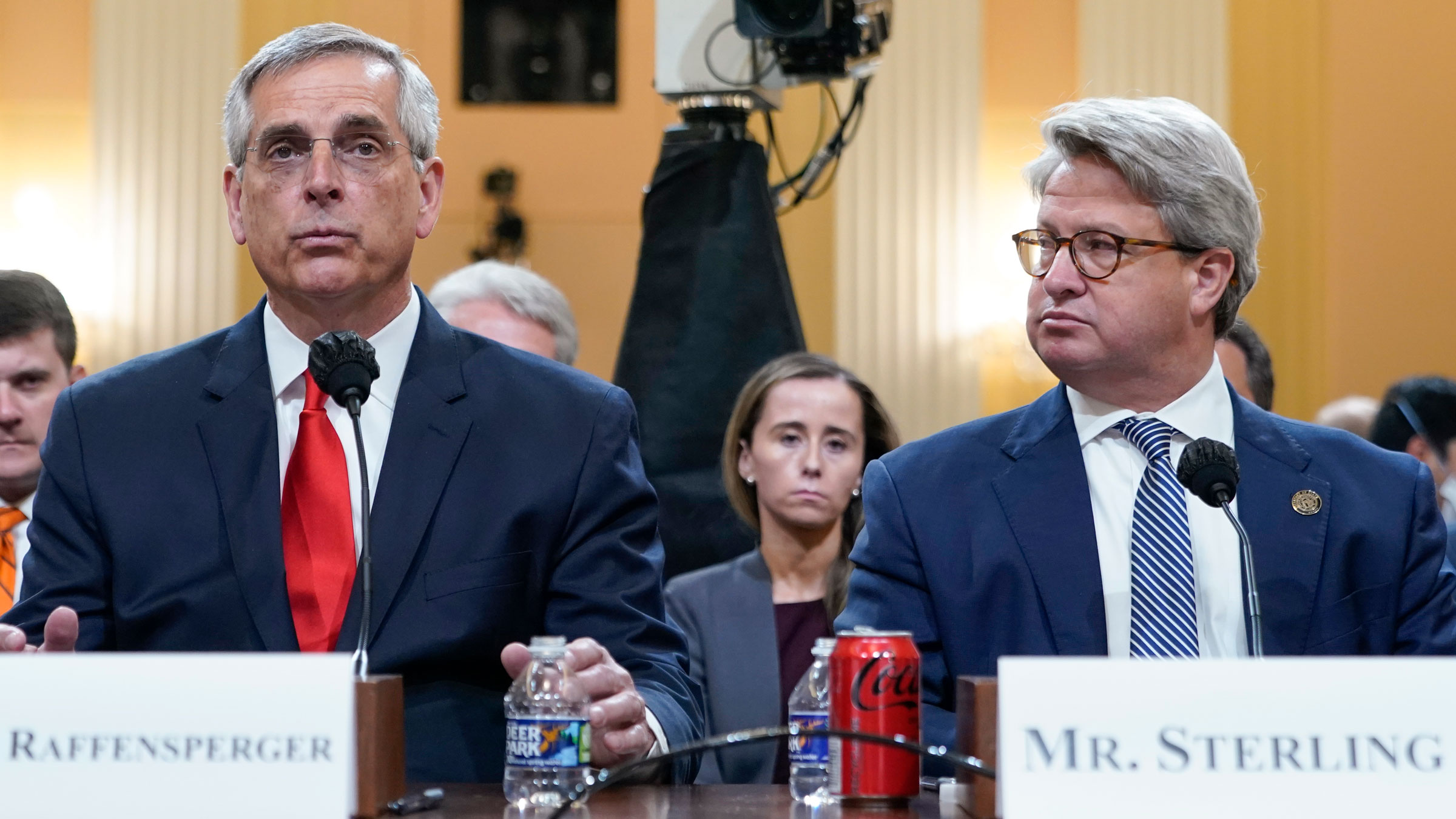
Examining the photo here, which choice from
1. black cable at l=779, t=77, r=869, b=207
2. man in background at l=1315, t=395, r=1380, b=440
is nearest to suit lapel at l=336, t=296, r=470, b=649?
black cable at l=779, t=77, r=869, b=207

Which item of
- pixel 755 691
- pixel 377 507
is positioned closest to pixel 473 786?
pixel 377 507

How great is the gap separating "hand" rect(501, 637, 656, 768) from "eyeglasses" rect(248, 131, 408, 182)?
2.26ft

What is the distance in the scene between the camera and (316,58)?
6.26ft

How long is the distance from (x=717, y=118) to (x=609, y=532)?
1.63m

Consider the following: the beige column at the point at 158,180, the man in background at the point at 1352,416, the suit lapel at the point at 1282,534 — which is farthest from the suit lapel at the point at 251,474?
the beige column at the point at 158,180

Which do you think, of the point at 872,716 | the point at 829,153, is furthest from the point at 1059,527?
the point at 829,153

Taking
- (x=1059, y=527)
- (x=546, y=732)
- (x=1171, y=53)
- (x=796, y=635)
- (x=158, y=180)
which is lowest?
(x=796, y=635)

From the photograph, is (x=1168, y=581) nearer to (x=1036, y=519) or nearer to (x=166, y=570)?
(x=1036, y=519)

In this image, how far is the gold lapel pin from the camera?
1921mm

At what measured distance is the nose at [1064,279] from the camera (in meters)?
1.95

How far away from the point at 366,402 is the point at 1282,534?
1119mm

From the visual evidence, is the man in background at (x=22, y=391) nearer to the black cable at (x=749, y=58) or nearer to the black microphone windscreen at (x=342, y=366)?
the black microphone windscreen at (x=342, y=366)

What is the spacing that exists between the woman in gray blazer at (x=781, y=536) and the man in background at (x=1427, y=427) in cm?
172

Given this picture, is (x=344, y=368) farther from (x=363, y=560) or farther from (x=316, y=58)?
(x=316, y=58)
